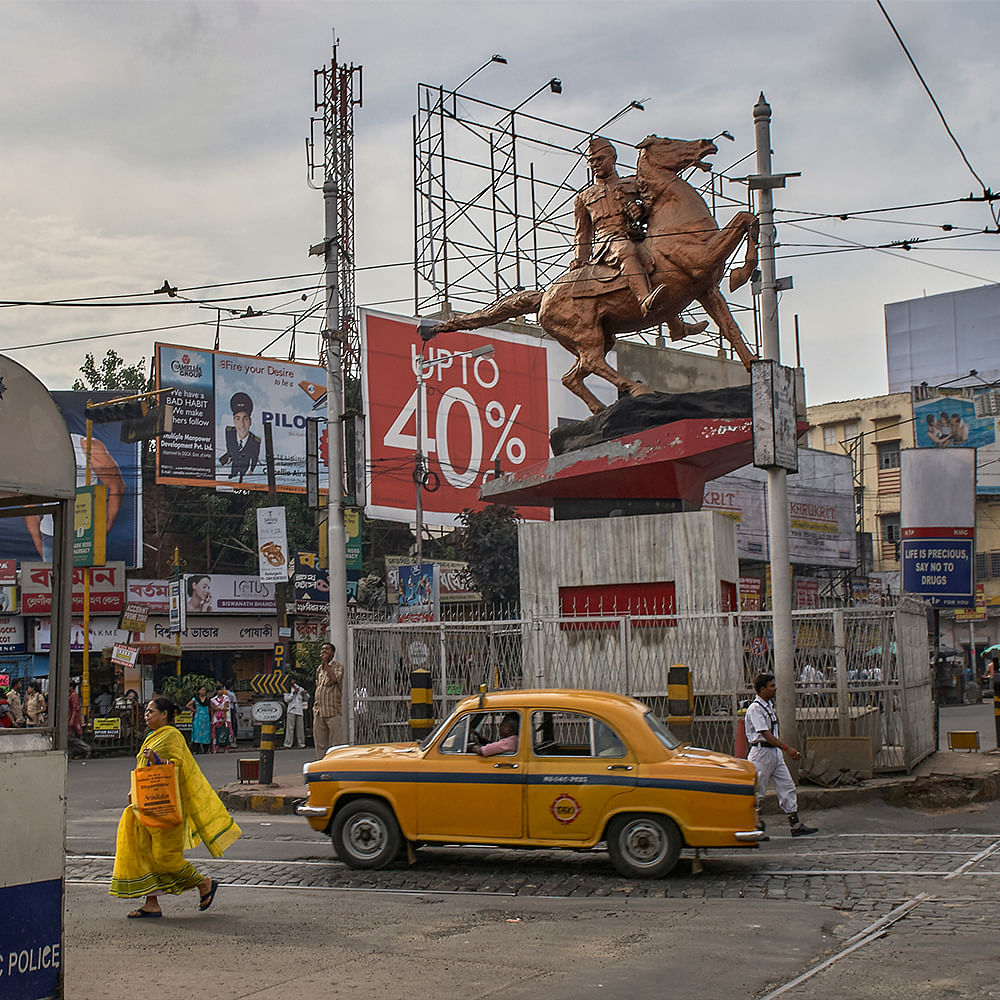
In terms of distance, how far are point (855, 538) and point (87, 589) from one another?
33128 mm

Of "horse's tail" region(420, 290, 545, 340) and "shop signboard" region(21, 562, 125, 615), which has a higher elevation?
"horse's tail" region(420, 290, 545, 340)

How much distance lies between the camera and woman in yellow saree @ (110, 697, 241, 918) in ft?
28.1

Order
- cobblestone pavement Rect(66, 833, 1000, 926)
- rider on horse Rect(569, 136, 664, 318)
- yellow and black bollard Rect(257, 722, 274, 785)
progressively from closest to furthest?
cobblestone pavement Rect(66, 833, 1000, 926) → rider on horse Rect(569, 136, 664, 318) → yellow and black bollard Rect(257, 722, 274, 785)

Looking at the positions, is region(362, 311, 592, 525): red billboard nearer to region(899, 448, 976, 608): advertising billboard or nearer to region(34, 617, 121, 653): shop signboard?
region(34, 617, 121, 653): shop signboard

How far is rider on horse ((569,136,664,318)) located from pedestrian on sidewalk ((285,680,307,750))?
16.3 metres

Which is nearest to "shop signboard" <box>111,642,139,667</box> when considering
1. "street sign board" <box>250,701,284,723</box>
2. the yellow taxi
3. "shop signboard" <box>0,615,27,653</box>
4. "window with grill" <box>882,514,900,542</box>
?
"shop signboard" <box>0,615,27,653</box>

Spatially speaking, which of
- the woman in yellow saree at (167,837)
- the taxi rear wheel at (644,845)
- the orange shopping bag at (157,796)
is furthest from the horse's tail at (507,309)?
the orange shopping bag at (157,796)

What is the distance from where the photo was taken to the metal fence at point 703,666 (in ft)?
49.4

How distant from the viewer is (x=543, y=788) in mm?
10078

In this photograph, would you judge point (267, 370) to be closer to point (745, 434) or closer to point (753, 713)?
point (745, 434)

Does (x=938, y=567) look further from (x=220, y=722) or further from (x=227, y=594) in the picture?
(x=227, y=594)

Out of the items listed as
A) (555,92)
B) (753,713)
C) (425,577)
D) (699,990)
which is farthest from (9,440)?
(555,92)

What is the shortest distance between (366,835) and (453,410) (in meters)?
31.7

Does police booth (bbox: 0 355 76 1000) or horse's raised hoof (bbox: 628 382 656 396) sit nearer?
police booth (bbox: 0 355 76 1000)
